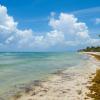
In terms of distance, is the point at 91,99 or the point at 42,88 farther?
the point at 42,88

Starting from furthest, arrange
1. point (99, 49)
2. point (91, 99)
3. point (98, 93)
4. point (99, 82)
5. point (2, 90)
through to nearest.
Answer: point (99, 49), point (99, 82), point (2, 90), point (98, 93), point (91, 99)

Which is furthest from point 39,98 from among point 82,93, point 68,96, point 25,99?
point 82,93

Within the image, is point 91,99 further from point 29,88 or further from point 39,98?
point 29,88

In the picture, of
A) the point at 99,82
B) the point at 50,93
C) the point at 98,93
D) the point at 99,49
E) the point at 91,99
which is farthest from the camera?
the point at 99,49

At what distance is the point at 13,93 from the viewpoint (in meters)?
19.0

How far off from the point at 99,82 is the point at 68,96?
594 centimetres

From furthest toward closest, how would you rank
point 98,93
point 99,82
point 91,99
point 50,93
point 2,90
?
point 99,82 → point 2,90 → point 50,93 → point 98,93 → point 91,99

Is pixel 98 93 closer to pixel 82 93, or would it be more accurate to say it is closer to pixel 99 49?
pixel 82 93

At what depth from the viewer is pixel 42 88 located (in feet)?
69.5

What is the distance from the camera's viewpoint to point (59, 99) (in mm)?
16906

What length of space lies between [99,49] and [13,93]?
16830 cm

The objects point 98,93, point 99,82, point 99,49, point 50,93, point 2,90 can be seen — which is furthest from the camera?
point 99,49

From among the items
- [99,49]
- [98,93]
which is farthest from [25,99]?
[99,49]

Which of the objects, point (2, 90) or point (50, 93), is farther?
point (2, 90)
